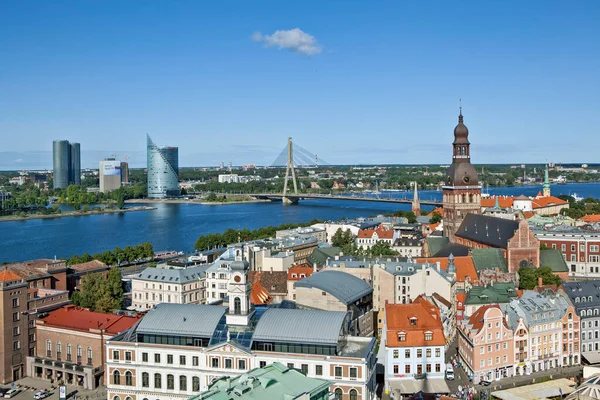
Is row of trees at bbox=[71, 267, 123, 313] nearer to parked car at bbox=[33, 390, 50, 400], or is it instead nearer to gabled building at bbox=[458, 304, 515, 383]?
parked car at bbox=[33, 390, 50, 400]

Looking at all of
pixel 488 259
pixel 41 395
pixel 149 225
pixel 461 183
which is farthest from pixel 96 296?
pixel 149 225

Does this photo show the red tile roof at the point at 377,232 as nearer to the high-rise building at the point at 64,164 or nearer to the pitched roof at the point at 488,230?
the pitched roof at the point at 488,230

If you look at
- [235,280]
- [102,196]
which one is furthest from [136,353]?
[102,196]

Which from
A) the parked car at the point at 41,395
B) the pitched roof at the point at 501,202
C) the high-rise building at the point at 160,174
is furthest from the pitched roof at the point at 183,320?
the high-rise building at the point at 160,174

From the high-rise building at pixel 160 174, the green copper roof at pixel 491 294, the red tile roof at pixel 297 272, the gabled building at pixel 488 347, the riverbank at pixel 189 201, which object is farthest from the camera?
the high-rise building at pixel 160 174

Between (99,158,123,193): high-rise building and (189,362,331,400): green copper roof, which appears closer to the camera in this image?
(189,362,331,400): green copper roof

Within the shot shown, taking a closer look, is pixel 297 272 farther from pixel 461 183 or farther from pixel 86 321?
pixel 461 183

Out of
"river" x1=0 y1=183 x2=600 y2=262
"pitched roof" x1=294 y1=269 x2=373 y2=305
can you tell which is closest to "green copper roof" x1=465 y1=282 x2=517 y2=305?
"pitched roof" x1=294 y1=269 x2=373 y2=305
